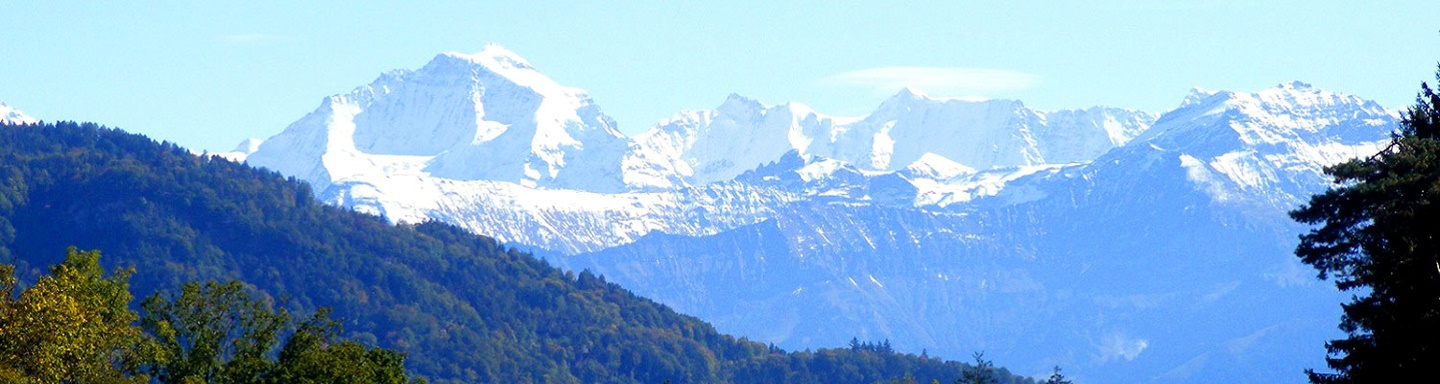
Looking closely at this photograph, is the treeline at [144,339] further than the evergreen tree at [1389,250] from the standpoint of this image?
Yes

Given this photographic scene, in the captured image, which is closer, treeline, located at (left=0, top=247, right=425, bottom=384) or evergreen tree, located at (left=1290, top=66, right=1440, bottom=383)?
evergreen tree, located at (left=1290, top=66, right=1440, bottom=383)

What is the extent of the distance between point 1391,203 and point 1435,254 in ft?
15.8

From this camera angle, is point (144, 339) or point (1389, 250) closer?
point (1389, 250)

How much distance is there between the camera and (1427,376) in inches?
2165

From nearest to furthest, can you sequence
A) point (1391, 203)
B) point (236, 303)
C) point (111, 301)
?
point (1391, 203) < point (111, 301) < point (236, 303)

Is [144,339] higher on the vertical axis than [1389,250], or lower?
higher

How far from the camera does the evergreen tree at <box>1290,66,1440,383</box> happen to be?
5669 cm

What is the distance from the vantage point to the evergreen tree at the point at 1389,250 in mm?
56688

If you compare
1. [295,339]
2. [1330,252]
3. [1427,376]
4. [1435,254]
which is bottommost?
[1427,376]

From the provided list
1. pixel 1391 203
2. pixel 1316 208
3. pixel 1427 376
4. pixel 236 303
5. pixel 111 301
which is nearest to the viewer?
pixel 1427 376

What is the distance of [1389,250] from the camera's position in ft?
205

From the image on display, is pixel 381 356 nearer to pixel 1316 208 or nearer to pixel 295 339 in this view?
pixel 295 339

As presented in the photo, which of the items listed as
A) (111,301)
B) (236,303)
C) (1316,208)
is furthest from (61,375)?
(1316,208)

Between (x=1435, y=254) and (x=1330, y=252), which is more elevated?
(x=1330, y=252)
